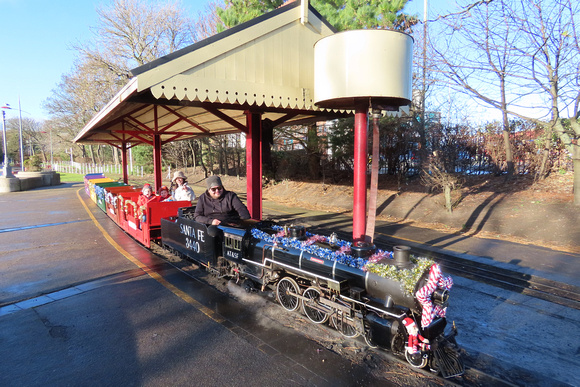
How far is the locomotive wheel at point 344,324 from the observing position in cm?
380

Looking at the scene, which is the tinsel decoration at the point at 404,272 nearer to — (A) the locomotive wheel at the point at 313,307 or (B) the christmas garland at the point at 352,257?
(B) the christmas garland at the point at 352,257

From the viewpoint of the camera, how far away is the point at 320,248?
4156 mm

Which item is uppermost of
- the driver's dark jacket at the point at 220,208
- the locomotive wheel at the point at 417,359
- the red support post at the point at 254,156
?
the red support post at the point at 254,156

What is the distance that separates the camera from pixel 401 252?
3.63 m

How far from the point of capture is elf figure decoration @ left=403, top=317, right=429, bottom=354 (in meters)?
3.18

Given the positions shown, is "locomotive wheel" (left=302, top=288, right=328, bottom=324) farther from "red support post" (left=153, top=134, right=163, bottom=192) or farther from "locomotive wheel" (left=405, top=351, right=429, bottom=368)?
"red support post" (left=153, top=134, right=163, bottom=192)

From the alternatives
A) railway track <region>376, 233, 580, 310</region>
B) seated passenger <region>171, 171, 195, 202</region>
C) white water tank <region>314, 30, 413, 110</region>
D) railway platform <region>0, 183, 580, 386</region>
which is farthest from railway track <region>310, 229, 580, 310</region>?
seated passenger <region>171, 171, 195, 202</region>

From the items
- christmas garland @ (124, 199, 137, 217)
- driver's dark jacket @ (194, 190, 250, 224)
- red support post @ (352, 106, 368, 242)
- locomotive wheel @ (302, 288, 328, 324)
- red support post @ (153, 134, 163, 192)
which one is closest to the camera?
locomotive wheel @ (302, 288, 328, 324)

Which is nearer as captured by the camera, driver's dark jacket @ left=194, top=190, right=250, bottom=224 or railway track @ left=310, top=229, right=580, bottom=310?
railway track @ left=310, top=229, right=580, bottom=310

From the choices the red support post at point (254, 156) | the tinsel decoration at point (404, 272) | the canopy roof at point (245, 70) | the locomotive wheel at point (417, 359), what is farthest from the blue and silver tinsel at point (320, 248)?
the red support post at point (254, 156)

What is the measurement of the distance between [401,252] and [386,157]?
13.8m

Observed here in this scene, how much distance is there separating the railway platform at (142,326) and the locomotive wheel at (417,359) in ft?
1.20

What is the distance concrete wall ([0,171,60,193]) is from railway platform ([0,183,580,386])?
1908 cm

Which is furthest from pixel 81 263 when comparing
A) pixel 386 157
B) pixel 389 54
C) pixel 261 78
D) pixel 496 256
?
pixel 386 157
